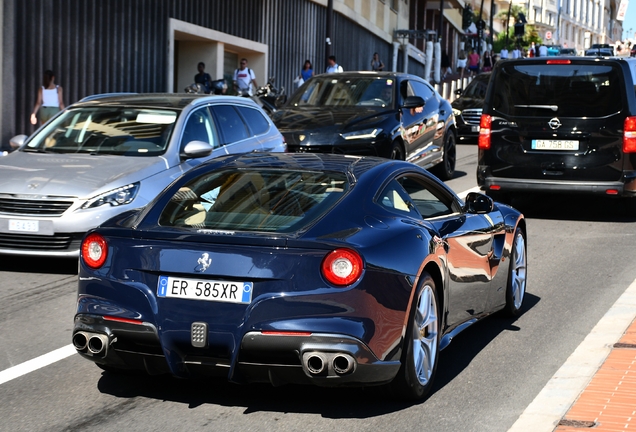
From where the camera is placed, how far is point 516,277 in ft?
26.3

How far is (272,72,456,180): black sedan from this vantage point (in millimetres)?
15031

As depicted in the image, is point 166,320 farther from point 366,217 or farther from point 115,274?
point 366,217

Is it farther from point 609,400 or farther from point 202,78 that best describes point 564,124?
point 202,78

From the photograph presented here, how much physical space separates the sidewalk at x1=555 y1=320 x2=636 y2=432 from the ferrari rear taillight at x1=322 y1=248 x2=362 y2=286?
1188 mm

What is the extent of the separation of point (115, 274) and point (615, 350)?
3.17 metres

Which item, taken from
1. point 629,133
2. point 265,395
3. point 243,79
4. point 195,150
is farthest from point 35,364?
point 243,79

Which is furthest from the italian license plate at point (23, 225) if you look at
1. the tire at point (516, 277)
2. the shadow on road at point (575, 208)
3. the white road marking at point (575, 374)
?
the shadow on road at point (575, 208)

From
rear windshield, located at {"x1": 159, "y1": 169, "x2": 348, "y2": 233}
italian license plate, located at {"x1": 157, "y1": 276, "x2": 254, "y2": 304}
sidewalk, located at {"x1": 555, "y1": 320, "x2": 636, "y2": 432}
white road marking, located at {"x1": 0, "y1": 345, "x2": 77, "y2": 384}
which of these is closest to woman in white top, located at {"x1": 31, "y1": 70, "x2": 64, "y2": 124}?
white road marking, located at {"x1": 0, "y1": 345, "x2": 77, "y2": 384}

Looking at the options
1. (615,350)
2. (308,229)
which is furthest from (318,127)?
(308,229)

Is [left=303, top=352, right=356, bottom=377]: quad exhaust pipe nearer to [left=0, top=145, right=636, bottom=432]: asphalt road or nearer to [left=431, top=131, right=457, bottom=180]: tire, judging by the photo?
[left=0, top=145, right=636, bottom=432]: asphalt road

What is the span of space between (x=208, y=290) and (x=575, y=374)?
7.46 ft

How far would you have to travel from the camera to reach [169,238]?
5.35 m

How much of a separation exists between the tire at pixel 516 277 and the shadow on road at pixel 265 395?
1.60m

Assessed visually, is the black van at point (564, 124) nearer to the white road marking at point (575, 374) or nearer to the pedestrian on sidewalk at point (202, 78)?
the white road marking at point (575, 374)
